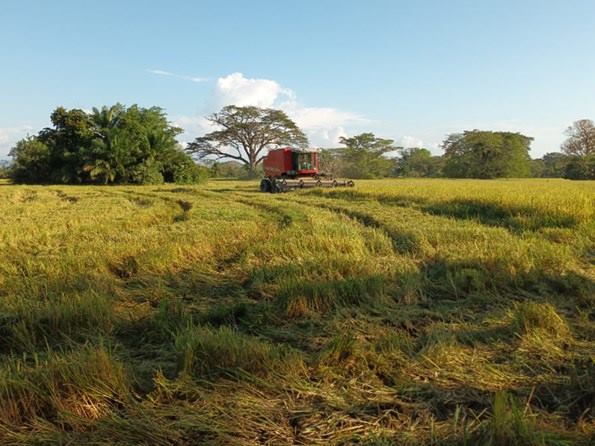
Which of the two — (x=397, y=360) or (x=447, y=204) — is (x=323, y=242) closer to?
(x=397, y=360)

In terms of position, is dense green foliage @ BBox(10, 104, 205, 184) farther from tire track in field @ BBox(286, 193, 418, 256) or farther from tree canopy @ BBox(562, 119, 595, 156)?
tree canopy @ BBox(562, 119, 595, 156)

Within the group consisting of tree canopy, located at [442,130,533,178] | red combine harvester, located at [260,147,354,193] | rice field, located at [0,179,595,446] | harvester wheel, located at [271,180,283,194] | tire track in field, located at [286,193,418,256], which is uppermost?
tree canopy, located at [442,130,533,178]

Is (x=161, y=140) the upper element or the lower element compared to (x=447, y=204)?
upper

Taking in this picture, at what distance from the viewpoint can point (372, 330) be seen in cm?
340

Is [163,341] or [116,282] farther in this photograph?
[116,282]

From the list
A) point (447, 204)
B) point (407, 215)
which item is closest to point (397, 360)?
point (407, 215)

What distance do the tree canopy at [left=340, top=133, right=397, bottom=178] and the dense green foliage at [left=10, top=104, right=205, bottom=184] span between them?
3138 cm

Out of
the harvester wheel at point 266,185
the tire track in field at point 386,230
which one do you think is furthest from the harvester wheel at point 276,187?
the tire track in field at point 386,230

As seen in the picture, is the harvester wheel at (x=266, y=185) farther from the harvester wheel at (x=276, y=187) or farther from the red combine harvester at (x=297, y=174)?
the harvester wheel at (x=276, y=187)

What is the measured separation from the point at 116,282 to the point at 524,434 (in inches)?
177

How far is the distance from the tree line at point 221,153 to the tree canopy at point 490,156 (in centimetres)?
13

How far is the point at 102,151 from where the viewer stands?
3234 cm

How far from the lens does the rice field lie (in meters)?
2.11

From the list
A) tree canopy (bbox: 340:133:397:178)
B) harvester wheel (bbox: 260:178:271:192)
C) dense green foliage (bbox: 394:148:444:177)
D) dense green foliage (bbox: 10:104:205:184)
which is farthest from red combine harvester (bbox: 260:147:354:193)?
dense green foliage (bbox: 394:148:444:177)
